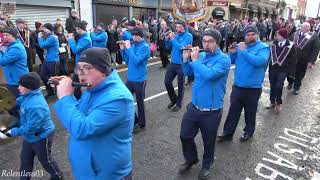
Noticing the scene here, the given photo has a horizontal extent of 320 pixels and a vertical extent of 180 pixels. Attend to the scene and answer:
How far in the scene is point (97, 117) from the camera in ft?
7.48

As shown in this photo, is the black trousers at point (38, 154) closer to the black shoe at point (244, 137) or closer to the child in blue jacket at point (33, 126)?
the child in blue jacket at point (33, 126)

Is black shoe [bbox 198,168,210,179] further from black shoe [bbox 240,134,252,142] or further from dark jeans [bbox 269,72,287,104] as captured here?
dark jeans [bbox 269,72,287,104]

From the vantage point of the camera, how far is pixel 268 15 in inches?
1823

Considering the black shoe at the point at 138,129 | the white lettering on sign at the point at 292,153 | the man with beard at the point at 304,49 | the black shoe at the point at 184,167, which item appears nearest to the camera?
the black shoe at the point at 184,167

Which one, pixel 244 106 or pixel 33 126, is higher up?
pixel 33 126

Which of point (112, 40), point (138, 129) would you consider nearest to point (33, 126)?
point (138, 129)

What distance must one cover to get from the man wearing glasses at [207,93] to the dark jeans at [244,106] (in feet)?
4.35

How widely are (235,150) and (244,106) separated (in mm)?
766

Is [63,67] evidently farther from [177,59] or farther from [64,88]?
[64,88]

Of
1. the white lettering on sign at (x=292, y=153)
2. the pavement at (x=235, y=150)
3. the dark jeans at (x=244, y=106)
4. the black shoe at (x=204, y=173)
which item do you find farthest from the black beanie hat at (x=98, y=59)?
the dark jeans at (x=244, y=106)

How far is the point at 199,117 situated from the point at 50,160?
186cm

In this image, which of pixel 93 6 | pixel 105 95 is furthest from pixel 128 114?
pixel 93 6

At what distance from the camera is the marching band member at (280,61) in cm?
747

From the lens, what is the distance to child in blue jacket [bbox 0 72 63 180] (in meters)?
3.68
